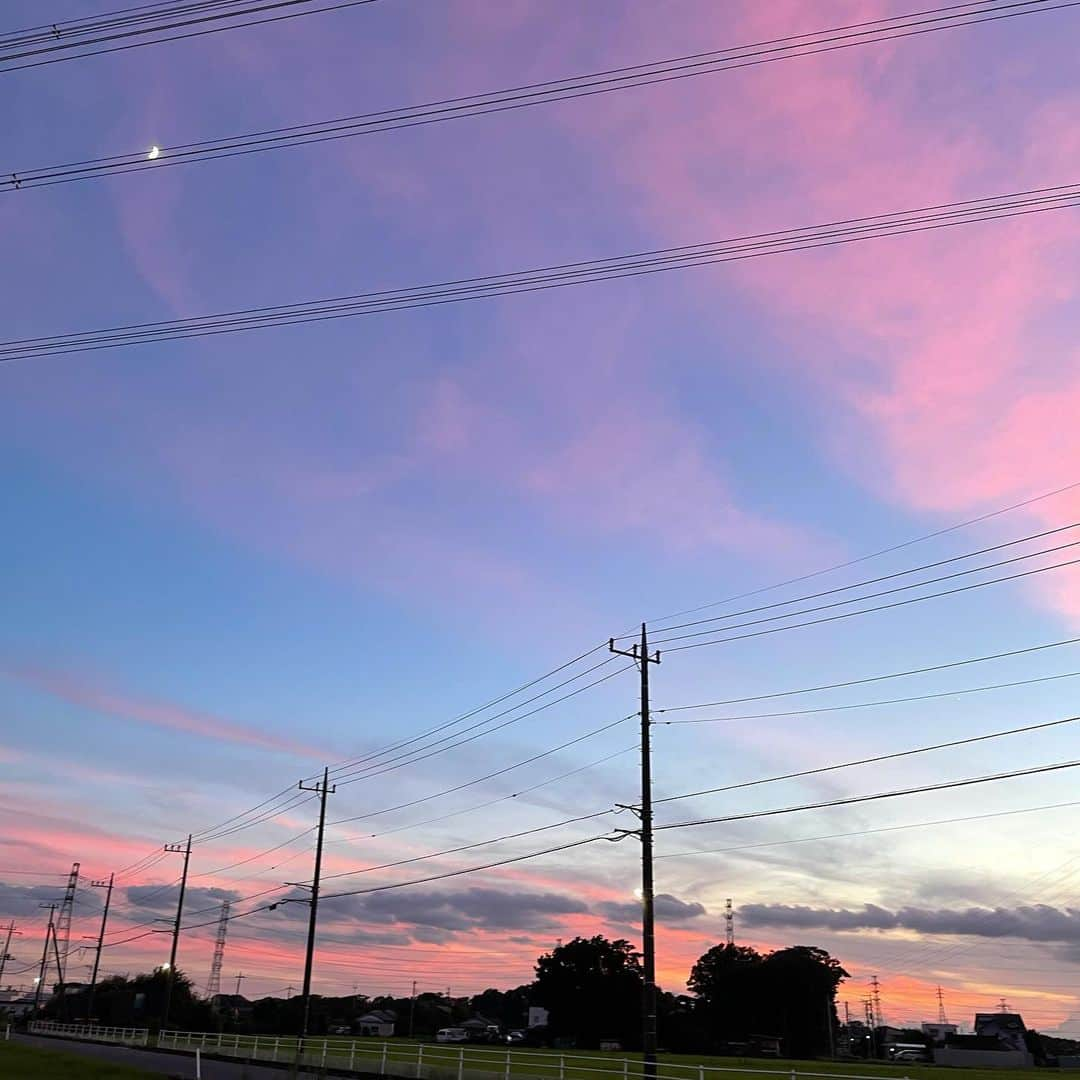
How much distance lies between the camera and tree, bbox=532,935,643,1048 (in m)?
129

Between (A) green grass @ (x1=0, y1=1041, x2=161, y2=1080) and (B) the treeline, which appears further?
(B) the treeline

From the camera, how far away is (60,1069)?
4116 centimetres

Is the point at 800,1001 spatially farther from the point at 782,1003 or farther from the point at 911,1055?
the point at 911,1055

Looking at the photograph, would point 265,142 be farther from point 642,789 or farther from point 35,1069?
point 35,1069

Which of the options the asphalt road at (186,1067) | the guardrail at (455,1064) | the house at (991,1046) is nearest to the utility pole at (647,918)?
the guardrail at (455,1064)

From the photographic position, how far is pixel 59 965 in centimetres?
12194

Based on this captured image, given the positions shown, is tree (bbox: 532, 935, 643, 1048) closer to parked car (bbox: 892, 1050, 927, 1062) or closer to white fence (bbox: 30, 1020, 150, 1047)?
parked car (bbox: 892, 1050, 927, 1062)

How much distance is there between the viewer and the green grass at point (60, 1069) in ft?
122

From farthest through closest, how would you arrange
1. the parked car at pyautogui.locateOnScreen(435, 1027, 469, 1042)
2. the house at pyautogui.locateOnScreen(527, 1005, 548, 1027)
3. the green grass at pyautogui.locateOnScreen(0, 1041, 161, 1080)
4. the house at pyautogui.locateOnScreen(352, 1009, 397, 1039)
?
1. the house at pyautogui.locateOnScreen(352, 1009, 397, 1039)
2. the house at pyautogui.locateOnScreen(527, 1005, 548, 1027)
3. the parked car at pyautogui.locateOnScreen(435, 1027, 469, 1042)
4. the green grass at pyautogui.locateOnScreen(0, 1041, 161, 1080)

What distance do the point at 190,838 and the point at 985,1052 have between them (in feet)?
338

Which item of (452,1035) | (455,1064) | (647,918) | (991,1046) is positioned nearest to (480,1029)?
(452,1035)

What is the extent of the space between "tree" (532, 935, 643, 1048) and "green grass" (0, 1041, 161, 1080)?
3580 inches

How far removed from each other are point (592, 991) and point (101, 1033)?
63737 mm

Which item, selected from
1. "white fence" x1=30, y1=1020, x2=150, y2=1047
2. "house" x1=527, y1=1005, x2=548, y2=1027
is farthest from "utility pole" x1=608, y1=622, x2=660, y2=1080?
"house" x1=527, y1=1005, x2=548, y2=1027
